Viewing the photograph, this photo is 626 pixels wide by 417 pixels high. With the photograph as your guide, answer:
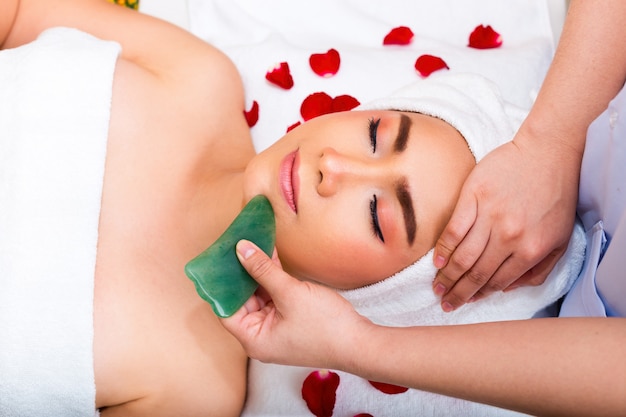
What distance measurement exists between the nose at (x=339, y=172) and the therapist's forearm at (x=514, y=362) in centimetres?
29

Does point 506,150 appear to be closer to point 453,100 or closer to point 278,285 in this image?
point 453,100

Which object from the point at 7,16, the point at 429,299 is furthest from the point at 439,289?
the point at 7,16

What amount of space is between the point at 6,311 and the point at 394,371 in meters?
0.76

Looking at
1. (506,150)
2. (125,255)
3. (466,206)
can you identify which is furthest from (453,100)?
(125,255)

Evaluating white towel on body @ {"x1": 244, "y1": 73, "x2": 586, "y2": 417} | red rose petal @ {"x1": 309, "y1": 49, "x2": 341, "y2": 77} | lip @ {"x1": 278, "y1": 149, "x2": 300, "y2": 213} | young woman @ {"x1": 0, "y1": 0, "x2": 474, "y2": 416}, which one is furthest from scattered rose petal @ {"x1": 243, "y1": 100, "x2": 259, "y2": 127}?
lip @ {"x1": 278, "y1": 149, "x2": 300, "y2": 213}

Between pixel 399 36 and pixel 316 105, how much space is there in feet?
1.23

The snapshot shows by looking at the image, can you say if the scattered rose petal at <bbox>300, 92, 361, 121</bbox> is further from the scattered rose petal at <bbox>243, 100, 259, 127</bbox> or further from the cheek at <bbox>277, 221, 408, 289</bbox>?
the cheek at <bbox>277, 221, 408, 289</bbox>

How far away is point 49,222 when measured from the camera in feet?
4.17

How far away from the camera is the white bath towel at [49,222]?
4.00ft

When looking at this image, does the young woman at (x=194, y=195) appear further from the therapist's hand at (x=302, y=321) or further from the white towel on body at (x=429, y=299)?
the therapist's hand at (x=302, y=321)

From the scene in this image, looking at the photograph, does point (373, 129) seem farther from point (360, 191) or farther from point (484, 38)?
point (484, 38)

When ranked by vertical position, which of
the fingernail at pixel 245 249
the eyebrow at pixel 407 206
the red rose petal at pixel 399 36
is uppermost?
the red rose petal at pixel 399 36

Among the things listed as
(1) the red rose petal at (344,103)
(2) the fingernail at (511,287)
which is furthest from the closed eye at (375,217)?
(1) the red rose petal at (344,103)

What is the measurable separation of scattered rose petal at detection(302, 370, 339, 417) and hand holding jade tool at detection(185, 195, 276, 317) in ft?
1.44
